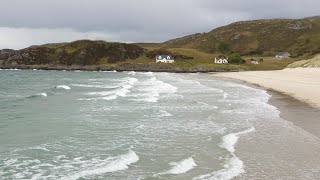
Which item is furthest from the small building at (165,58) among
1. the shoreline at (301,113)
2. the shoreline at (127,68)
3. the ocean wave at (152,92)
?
the shoreline at (301,113)

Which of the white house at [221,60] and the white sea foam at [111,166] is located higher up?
the white house at [221,60]

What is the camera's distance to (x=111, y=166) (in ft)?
51.8

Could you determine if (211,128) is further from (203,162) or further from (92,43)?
(92,43)

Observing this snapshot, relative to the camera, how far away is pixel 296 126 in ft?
81.6

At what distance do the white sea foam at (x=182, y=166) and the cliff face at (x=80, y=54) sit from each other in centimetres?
14757

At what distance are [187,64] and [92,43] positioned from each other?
149 feet

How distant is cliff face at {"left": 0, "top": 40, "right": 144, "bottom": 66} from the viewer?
165m

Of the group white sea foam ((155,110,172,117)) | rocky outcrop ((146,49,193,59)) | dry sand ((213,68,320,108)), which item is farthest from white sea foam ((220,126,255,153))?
rocky outcrop ((146,49,193,59))

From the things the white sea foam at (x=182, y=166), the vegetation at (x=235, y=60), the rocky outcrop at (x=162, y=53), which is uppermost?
the rocky outcrop at (x=162, y=53)

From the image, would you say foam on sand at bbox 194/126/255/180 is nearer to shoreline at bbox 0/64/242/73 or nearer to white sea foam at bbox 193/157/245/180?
white sea foam at bbox 193/157/245/180

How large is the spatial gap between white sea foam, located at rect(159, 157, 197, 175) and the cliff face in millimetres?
147570

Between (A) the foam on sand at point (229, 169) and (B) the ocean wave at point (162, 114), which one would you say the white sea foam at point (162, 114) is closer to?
(B) the ocean wave at point (162, 114)

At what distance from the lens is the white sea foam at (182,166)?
15016mm

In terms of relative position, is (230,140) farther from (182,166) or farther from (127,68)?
(127,68)
